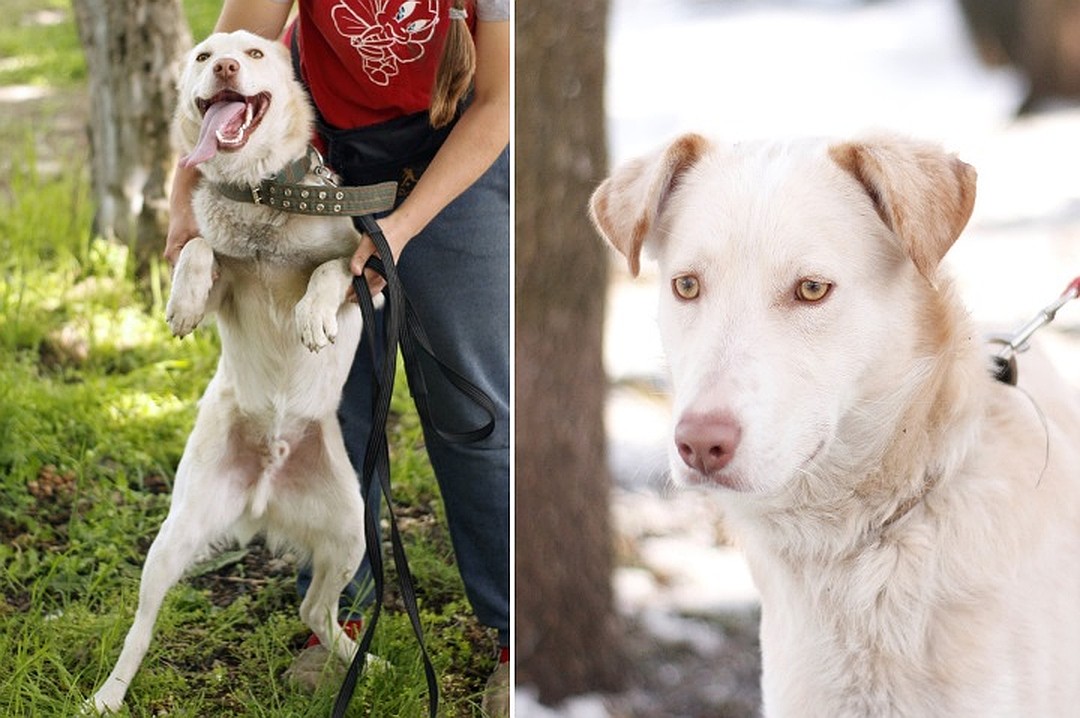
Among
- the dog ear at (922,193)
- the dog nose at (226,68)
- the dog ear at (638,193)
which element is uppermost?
the dog nose at (226,68)

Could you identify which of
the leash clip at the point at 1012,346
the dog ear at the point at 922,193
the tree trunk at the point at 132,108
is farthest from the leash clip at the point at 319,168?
the tree trunk at the point at 132,108

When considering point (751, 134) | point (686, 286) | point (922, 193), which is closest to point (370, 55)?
point (686, 286)

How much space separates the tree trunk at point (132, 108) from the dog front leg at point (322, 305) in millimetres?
1757

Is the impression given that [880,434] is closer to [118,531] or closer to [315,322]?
[315,322]

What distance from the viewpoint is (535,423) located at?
3186mm

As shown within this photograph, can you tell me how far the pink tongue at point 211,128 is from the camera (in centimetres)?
200

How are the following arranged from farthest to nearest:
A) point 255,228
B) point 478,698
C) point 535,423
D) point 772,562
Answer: point 535,423 < point 478,698 < point 255,228 < point 772,562

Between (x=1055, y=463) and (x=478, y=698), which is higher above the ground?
(x=1055, y=463)

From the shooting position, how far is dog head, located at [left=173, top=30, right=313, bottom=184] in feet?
6.79

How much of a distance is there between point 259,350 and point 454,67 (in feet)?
2.15

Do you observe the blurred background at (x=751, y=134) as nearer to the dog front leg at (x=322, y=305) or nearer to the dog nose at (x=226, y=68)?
the dog front leg at (x=322, y=305)

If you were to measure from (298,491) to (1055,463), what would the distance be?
1.41 meters

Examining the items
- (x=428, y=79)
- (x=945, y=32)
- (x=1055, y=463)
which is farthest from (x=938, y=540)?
(x=945, y=32)

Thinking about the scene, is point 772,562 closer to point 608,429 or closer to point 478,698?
point 478,698
